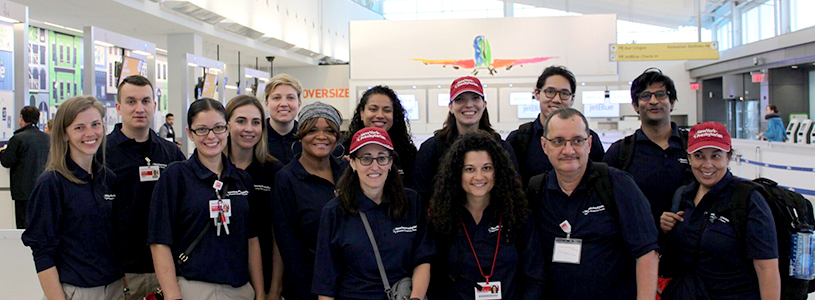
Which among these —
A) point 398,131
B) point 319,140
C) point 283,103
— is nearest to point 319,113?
point 319,140

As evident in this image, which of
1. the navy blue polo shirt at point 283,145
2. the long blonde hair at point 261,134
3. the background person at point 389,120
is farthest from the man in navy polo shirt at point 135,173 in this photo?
the background person at point 389,120

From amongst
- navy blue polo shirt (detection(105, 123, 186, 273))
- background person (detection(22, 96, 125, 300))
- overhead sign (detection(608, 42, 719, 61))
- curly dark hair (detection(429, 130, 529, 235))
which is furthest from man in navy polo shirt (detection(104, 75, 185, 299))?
overhead sign (detection(608, 42, 719, 61))

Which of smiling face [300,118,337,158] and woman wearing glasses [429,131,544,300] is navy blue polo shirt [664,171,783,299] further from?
smiling face [300,118,337,158]

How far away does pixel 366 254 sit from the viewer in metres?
2.59

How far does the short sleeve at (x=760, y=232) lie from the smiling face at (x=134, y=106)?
3059 mm

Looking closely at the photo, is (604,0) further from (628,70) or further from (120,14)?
(120,14)

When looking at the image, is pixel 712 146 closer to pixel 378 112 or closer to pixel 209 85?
pixel 378 112

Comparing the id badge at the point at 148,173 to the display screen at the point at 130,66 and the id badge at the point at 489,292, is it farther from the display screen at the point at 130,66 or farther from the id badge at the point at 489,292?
the display screen at the point at 130,66

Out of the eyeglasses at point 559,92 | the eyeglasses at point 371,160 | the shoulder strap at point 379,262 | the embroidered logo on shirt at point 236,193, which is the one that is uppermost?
the eyeglasses at point 559,92

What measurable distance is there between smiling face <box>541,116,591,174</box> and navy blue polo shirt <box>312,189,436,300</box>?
69 cm

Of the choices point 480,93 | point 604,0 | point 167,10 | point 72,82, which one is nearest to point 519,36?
point 604,0

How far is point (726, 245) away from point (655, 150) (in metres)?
0.78

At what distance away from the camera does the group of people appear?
2.61 metres

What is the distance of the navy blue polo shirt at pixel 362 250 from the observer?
2.59 meters
